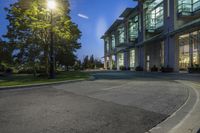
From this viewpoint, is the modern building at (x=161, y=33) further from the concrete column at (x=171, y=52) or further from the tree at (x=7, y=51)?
the tree at (x=7, y=51)

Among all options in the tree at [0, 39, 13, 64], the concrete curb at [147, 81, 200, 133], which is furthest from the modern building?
the tree at [0, 39, 13, 64]

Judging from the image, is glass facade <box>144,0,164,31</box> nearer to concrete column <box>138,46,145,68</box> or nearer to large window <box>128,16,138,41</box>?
concrete column <box>138,46,145,68</box>

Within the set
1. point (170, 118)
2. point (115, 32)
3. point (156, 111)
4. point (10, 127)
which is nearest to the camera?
point (10, 127)

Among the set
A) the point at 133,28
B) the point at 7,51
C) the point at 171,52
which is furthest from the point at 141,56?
the point at 7,51

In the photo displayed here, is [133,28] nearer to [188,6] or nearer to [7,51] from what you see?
[188,6]

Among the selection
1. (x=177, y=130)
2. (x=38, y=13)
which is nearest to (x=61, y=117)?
(x=177, y=130)

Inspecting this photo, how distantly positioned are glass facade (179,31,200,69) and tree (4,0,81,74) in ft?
74.8

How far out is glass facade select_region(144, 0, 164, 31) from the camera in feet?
134

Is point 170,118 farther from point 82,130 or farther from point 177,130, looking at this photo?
point 82,130

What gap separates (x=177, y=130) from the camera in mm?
4805

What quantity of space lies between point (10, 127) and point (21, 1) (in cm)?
2360

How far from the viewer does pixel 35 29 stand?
23.5m

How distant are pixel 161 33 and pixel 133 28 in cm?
1715

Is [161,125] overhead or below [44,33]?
below
